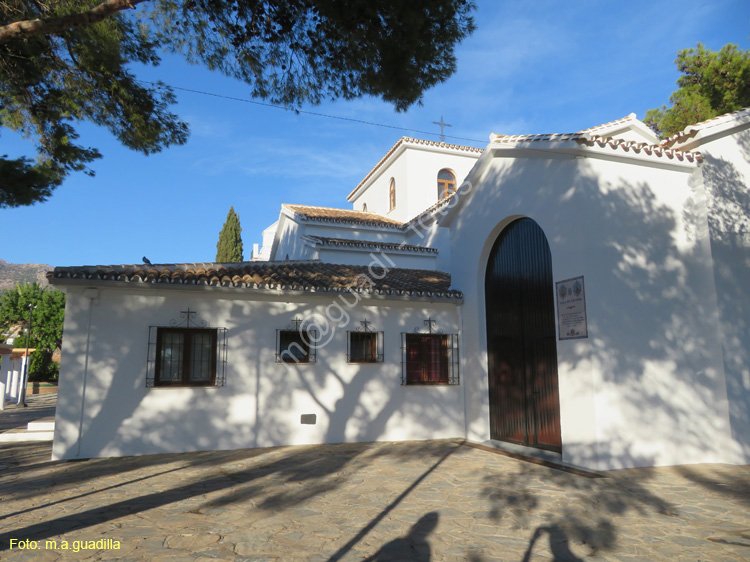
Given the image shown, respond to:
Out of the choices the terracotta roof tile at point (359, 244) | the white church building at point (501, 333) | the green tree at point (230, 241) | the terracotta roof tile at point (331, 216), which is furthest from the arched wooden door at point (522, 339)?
the green tree at point (230, 241)

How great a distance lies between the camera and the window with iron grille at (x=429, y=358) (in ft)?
37.7

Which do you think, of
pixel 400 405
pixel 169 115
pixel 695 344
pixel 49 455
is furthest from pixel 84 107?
pixel 695 344

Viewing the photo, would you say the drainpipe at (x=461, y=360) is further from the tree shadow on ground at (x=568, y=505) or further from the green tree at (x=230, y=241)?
the green tree at (x=230, y=241)

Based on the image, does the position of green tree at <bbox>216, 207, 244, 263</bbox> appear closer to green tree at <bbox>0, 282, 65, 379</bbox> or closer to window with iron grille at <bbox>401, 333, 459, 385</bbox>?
green tree at <bbox>0, 282, 65, 379</bbox>

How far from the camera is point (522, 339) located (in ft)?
33.3

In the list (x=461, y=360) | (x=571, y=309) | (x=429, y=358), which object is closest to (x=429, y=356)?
(x=429, y=358)

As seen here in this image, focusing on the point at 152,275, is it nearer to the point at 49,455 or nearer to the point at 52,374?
the point at 49,455

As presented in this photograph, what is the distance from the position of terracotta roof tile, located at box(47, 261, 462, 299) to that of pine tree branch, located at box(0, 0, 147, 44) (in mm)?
4026

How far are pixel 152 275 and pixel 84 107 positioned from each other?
2.99 metres

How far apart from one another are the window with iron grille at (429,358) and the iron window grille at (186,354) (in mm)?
3957

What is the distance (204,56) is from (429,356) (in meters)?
7.53

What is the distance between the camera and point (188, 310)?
32.1 feet

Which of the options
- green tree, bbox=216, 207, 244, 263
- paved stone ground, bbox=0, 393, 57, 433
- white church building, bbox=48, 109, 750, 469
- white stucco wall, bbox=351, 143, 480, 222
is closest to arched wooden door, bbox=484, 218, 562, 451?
white church building, bbox=48, 109, 750, 469

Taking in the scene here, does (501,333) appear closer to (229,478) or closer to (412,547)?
(229,478)
